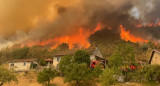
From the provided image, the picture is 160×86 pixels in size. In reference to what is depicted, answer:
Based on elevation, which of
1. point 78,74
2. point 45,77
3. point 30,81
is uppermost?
point 78,74

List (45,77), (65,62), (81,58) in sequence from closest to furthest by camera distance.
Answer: (45,77), (81,58), (65,62)

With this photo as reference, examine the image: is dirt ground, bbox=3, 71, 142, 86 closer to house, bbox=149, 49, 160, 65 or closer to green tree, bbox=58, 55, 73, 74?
green tree, bbox=58, 55, 73, 74

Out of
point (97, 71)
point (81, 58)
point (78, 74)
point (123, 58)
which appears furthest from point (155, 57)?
point (81, 58)

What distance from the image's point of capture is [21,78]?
49.8m

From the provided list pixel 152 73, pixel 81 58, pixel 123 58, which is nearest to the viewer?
pixel 152 73

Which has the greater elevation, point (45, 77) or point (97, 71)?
point (97, 71)

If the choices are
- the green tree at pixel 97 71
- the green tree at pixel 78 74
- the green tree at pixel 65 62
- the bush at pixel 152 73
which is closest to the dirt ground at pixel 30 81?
the green tree at pixel 65 62

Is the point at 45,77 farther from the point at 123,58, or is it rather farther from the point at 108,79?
the point at 123,58

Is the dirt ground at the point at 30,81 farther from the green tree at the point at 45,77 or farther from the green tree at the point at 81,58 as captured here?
the green tree at the point at 81,58

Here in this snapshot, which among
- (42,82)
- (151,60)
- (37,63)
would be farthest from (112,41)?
(42,82)

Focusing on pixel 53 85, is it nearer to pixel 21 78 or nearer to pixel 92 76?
pixel 92 76

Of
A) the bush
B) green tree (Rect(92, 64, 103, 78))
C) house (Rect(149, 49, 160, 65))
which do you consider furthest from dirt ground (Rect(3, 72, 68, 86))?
house (Rect(149, 49, 160, 65))

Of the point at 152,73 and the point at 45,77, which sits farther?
the point at 45,77

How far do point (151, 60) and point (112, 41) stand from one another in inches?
2251
